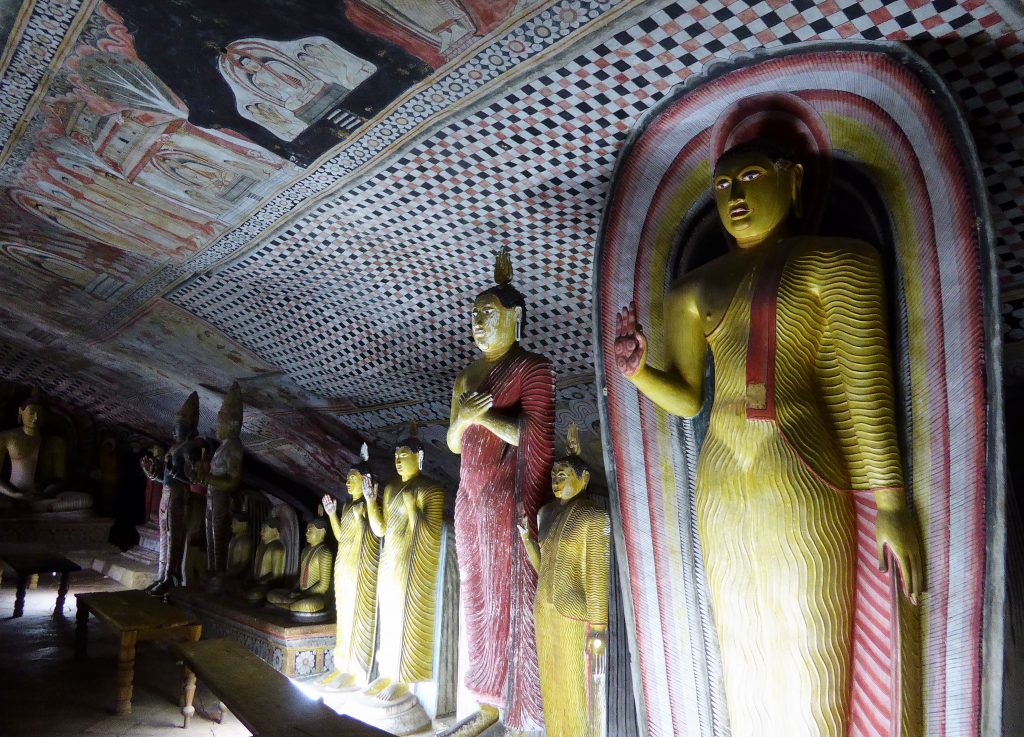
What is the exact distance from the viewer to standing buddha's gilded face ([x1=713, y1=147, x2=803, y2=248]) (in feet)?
8.92

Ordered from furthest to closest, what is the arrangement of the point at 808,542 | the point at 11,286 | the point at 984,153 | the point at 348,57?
the point at 11,286 < the point at 348,57 < the point at 984,153 < the point at 808,542

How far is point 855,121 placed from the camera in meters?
2.71

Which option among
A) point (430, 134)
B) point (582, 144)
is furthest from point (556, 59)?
point (430, 134)

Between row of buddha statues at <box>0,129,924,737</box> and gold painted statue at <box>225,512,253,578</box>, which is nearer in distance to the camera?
row of buddha statues at <box>0,129,924,737</box>

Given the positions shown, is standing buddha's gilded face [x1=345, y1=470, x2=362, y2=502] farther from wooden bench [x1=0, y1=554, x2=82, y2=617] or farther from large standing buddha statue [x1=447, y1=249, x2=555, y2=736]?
wooden bench [x1=0, y1=554, x2=82, y2=617]

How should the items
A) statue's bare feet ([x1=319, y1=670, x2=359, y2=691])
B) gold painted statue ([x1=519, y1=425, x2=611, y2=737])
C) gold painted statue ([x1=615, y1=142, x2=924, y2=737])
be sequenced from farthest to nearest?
statue's bare feet ([x1=319, y1=670, x2=359, y2=691]) → gold painted statue ([x1=519, y1=425, x2=611, y2=737]) → gold painted statue ([x1=615, y1=142, x2=924, y2=737])

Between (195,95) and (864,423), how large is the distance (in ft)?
12.0

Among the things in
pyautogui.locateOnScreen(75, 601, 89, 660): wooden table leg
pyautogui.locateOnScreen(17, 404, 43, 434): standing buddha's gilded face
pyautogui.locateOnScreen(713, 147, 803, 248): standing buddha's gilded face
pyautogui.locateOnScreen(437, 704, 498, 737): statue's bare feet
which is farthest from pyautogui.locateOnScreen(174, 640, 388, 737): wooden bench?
pyautogui.locateOnScreen(17, 404, 43, 434): standing buddha's gilded face

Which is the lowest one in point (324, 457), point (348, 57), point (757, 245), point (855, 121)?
point (324, 457)

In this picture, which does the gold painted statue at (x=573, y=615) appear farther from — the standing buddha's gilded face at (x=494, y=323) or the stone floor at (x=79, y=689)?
the stone floor at (x=79, y=689)

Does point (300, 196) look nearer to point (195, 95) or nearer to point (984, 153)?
point (195, 95)

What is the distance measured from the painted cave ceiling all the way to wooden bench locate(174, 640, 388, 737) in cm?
245

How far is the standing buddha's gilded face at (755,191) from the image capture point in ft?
8.92

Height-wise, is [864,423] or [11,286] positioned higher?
[11,286]
